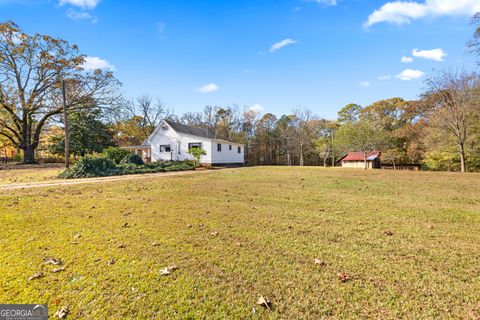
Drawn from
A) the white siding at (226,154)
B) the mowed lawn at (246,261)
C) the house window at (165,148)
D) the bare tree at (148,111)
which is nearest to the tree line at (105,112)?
the bare tree at (148,111)

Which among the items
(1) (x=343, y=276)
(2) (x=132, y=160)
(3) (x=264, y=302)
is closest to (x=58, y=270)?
(3) (x=264, y=302)

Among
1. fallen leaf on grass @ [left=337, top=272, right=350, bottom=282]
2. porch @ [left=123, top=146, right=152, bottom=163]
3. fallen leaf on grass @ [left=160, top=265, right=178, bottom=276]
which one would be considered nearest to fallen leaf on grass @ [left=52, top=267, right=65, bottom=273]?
fallen leaf on grass @ [left=160, top=265, right=178, bottom=276]

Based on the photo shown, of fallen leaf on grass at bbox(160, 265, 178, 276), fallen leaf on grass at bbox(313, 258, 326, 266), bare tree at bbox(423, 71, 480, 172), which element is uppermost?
bare tree at bbox(423, 71, 480, 172)

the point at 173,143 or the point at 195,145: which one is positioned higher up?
the point at 173,143

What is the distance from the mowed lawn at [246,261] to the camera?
1975 millimetres

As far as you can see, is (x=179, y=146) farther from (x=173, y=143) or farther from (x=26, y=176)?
(x=26, y=176)

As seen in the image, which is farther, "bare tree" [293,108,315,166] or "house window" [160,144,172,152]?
"bare tree" [293,108,315,166]

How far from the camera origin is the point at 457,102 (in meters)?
15.0

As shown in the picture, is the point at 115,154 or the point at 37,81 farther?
the point at 37,81

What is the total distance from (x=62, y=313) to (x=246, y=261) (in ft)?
6.11

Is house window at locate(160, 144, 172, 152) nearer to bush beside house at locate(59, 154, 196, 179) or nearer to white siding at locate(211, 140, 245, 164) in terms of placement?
white siding at locate(211, 140, 245, 164)

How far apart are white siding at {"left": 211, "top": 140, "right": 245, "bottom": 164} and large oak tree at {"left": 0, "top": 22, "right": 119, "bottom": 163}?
12.9 metres

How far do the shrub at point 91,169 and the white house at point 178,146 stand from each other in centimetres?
941

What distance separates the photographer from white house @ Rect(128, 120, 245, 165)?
2255 cm
